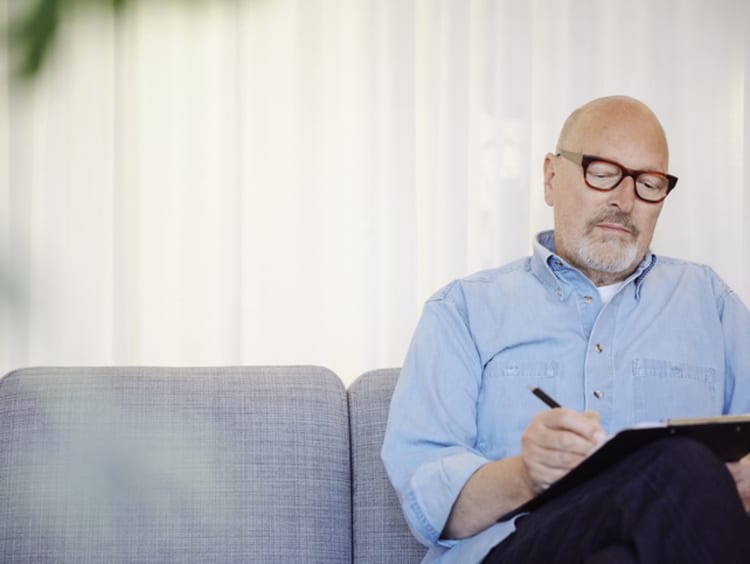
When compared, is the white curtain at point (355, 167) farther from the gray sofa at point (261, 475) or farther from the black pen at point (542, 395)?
the black pen at point (542, 395)

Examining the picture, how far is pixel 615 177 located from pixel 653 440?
78 centimetres

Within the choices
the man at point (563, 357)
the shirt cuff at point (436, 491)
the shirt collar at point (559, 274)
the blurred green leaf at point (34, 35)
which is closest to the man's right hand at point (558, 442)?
the man at point (563, 357)

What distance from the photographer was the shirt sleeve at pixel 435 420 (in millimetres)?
1569

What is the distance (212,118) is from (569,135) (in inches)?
35.0

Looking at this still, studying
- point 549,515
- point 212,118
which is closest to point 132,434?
point 549,515

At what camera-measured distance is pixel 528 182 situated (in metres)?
2.59

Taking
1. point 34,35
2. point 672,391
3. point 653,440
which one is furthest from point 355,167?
point 34,35

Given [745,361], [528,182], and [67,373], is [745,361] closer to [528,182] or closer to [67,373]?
[528,182]

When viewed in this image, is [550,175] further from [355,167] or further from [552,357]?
[355,167]

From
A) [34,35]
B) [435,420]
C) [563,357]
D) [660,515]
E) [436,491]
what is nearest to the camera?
[34,35]

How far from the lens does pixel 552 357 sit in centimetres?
180

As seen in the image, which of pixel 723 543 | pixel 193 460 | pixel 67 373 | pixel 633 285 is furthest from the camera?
pixel 633 285

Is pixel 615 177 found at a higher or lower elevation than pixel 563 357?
higher

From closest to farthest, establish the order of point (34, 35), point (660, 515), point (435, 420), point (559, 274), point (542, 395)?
point (34, 35)
point (660, 515)
point (542, 395)
point (435, 420)
point (559, 274)
